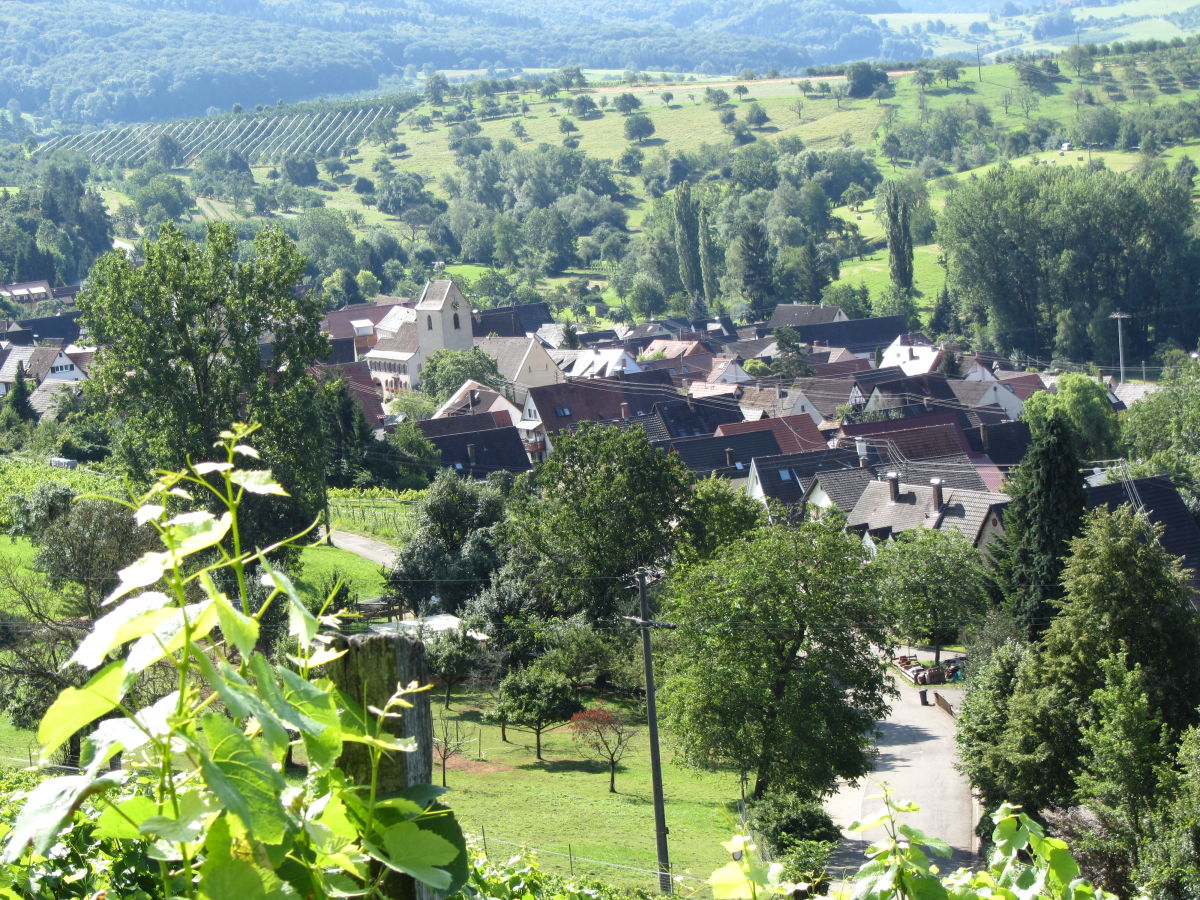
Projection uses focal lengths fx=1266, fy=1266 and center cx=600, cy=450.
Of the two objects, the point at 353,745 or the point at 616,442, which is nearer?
the point at 353,745

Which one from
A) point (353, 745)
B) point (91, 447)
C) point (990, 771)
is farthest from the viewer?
point (91, 447)

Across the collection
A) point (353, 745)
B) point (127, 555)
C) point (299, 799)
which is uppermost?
point (299, 799)

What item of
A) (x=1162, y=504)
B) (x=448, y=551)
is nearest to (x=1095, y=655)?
(x=1162, y=504)

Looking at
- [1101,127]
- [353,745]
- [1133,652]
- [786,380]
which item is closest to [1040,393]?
[786,380]

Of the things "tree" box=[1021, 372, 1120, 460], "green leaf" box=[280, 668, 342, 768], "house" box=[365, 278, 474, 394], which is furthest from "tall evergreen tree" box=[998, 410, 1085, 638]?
"house" box=[365, 278, 474, 394]

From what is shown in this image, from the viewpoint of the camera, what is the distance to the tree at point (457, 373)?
206 ft

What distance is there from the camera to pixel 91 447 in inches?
1634

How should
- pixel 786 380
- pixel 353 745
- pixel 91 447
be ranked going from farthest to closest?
pixel 786 380, pixel 91 447, pixel 353 745

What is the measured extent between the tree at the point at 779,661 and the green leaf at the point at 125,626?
1951 cm

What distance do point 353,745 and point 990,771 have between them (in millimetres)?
19498

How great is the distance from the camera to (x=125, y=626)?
1241mm

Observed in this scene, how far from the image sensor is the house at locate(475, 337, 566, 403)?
65625 mm

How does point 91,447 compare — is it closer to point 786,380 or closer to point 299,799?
point 786,380

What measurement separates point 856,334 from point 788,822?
2630 inches
